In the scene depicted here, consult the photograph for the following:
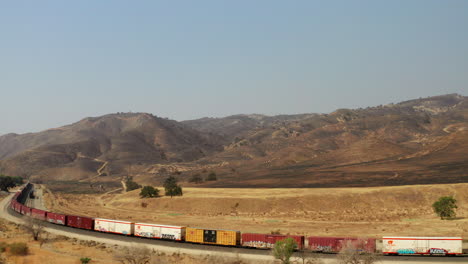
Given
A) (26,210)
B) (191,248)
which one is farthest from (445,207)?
(26,210)

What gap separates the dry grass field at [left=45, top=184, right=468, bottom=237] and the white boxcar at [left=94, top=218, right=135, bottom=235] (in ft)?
54.0

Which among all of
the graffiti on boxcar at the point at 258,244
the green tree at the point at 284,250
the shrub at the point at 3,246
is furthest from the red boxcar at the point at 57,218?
the green tree at the point at 284,250

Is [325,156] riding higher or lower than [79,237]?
higher

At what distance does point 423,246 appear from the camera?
141 ft

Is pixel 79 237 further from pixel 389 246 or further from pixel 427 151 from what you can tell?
pixel 427 151

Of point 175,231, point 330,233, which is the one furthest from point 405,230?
point 175,231

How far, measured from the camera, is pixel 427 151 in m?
147

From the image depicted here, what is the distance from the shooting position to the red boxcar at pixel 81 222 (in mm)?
62312

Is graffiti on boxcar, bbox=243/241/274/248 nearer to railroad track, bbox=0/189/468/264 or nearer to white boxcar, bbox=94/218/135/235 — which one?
railroad track, bbox=0/189/468/264

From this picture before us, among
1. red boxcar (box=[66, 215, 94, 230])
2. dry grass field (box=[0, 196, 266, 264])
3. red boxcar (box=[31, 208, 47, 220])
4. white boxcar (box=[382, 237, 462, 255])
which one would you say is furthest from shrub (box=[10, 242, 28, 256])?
white boxcar (box=[382, 237, 462, 255])

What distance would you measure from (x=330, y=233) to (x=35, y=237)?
42.2m

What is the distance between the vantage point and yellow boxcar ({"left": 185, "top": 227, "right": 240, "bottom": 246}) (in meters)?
48.4

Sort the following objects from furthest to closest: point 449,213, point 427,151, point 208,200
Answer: point 427,151 < point 208,200 < point 449,213

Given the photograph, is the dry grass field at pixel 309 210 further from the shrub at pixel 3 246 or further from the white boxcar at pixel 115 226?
the shrub at pixel 3 246
